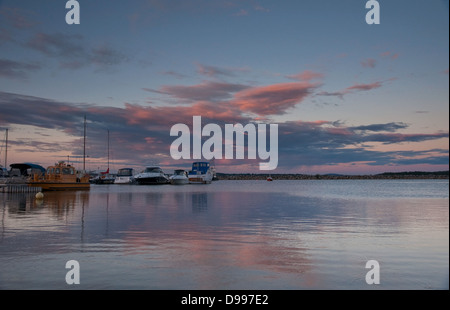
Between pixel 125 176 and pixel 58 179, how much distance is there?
7457 centimetres

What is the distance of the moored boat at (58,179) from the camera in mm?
60750

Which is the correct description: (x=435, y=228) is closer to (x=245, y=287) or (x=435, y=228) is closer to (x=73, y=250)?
(x=245, y=287)

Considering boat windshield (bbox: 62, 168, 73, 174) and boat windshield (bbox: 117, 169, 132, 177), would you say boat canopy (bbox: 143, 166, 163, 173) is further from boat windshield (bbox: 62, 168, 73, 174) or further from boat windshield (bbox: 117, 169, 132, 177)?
boat windshield (bbox: 62, 168, 73, 174)

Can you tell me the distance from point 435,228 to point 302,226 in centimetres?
731

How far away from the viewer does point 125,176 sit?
452ft

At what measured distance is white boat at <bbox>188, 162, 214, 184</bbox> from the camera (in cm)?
15050

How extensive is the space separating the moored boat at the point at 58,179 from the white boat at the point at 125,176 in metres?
65.8

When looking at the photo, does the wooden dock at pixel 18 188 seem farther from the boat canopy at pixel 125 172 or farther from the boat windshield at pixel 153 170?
the boat canopy at pixel 125 172

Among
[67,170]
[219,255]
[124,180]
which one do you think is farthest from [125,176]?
[219,255]

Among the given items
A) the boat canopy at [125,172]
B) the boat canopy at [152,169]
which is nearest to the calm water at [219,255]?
the boat canopy at [152,169]

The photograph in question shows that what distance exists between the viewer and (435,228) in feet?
68.7

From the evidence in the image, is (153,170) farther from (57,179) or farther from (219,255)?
(219,255)

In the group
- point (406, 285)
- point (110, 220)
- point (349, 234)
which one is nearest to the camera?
point (406, 285)
